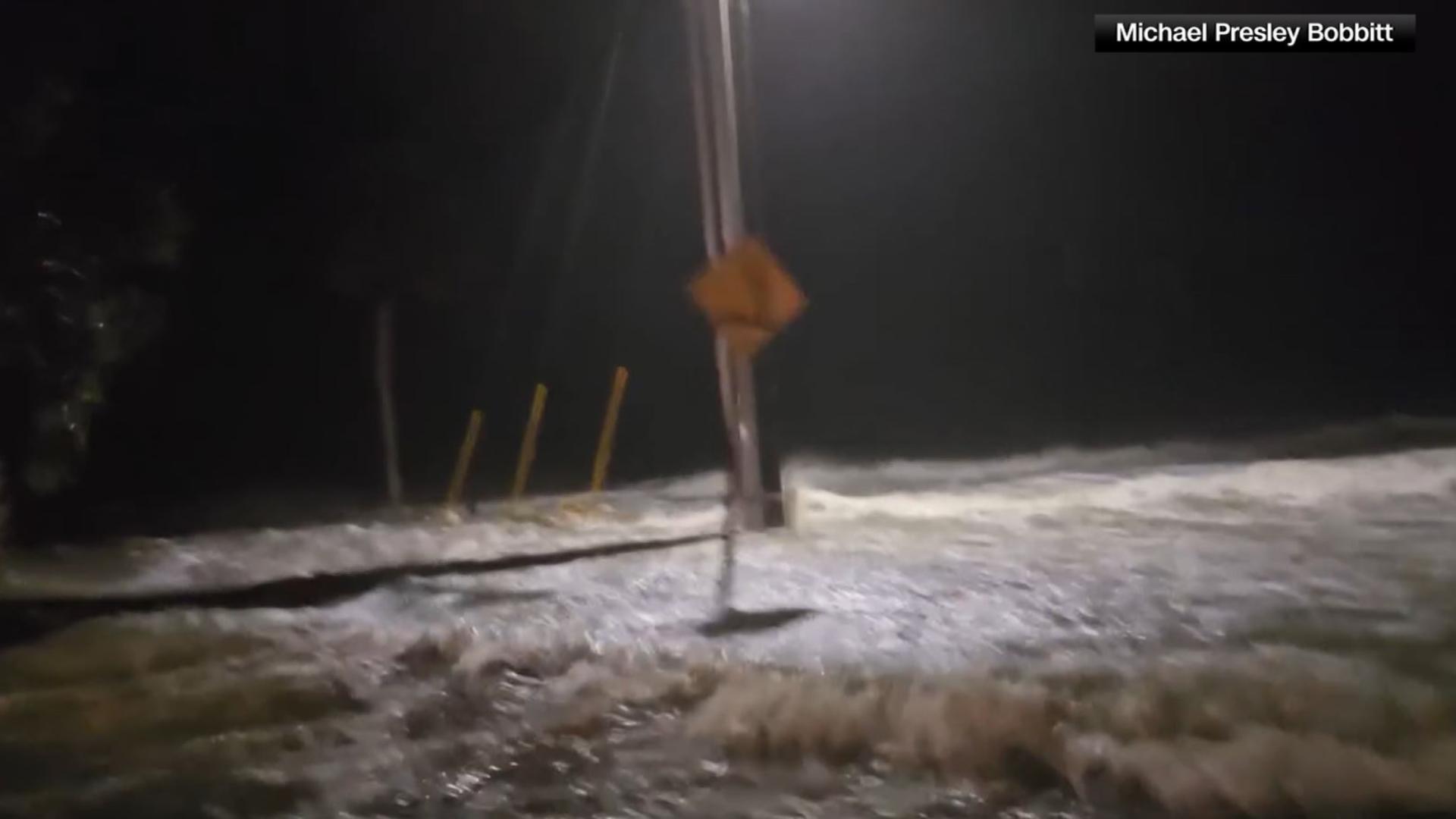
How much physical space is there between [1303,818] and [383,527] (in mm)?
7773

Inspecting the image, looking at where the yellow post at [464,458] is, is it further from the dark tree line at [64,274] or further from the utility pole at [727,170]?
the utility pole at [727,170]

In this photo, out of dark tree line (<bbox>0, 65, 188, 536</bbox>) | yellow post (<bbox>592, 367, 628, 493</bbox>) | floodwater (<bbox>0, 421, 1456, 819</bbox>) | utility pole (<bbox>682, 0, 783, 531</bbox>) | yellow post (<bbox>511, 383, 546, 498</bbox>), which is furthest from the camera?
yellow post (<bbox>511, 383, 546, 498</bbox>)

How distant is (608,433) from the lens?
1144 centimetres

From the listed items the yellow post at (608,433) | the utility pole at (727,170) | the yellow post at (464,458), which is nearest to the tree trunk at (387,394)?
the yellow post at (464,458)

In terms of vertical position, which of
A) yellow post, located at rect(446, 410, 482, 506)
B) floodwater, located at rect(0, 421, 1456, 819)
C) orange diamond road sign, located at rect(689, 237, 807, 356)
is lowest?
floodwater, located at rect(0, 421, 1456, 819)

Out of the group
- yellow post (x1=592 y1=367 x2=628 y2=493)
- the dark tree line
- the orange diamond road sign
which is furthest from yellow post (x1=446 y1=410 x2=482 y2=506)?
the orange diamond road sign

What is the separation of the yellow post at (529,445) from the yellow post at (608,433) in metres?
0.57

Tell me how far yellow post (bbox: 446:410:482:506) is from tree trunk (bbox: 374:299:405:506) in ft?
1.49

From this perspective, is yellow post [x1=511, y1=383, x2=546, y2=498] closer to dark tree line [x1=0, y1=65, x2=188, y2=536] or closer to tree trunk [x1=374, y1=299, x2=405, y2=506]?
tree trunk [x1=374, y1=299, x2=405, y2=506]

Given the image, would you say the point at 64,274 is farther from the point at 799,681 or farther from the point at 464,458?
the point at 799,681

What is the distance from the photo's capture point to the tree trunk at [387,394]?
1188 centimetres

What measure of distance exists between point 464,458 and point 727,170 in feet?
14.4

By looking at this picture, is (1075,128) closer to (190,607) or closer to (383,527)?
(383,527)

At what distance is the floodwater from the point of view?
3863 mm
